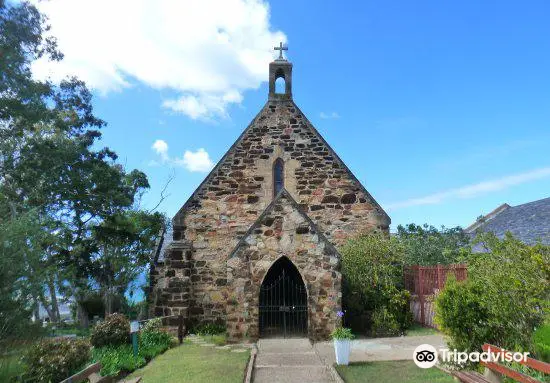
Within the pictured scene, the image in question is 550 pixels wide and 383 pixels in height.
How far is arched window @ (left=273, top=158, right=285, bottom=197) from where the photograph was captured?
16.3m

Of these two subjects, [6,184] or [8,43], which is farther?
[6,184]

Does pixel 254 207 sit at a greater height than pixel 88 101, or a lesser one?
lesser

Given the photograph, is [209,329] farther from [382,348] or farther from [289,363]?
[382,348]

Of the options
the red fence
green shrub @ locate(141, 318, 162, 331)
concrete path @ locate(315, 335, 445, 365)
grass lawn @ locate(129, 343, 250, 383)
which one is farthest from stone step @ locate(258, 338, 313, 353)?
the red fence

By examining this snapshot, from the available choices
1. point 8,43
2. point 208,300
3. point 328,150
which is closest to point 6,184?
point 8,43

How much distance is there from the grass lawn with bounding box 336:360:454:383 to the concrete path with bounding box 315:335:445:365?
558 mm

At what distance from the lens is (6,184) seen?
75.3ft

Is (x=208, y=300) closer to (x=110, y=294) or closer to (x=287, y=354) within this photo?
(x=287, y=354)

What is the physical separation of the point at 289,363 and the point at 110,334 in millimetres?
5025

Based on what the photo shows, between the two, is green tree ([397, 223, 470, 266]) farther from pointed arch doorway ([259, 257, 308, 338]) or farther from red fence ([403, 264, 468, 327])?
pointed arch doorway ([259, 257, 308, 338])

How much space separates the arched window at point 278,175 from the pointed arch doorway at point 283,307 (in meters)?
2.92

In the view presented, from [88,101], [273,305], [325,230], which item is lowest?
[273,305]

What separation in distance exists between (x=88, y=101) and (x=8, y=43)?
6222mm

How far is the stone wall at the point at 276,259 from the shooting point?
1233 cm
